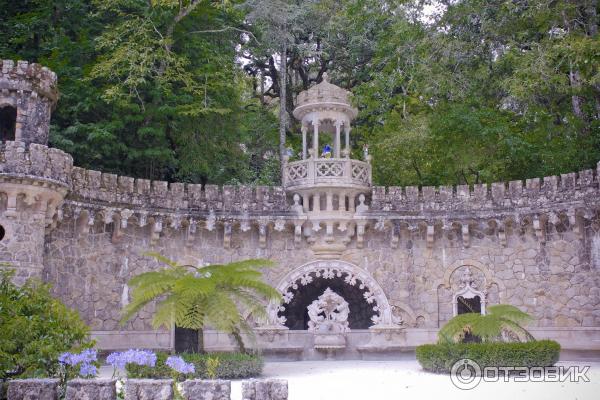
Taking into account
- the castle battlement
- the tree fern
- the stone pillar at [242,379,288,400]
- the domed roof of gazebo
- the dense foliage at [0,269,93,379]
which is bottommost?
the stone pillar at [242,379,288,400]

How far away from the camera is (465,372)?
599 inches

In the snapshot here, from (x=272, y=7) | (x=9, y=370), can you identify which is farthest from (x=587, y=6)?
(x=9, y=370)

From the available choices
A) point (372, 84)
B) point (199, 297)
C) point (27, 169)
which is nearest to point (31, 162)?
point (27, 169)

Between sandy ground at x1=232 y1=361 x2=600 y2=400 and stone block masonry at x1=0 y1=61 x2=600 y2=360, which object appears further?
stone block masonry at x1=0 y1=61 x2=600 y2=360

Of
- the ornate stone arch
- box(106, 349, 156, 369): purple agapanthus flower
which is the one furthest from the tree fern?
the ornate stone arch

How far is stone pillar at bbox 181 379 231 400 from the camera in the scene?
9094 millimetres

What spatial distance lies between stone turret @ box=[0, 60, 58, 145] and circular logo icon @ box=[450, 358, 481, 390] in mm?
11514

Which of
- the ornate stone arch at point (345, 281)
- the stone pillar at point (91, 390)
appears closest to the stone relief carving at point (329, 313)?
the ornate stone arch at point (345, 281)

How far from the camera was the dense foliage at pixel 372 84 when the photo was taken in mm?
22203

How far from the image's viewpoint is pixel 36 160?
1658 cm

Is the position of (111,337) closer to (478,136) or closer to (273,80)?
(478,136)

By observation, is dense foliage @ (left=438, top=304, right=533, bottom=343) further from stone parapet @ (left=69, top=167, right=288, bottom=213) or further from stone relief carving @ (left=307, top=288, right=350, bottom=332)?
stone parapet @ (left=69, top=167, right=288, bottom=213)

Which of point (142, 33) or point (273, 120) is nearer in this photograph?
point (142, 33)

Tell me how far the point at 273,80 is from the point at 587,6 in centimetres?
1420
